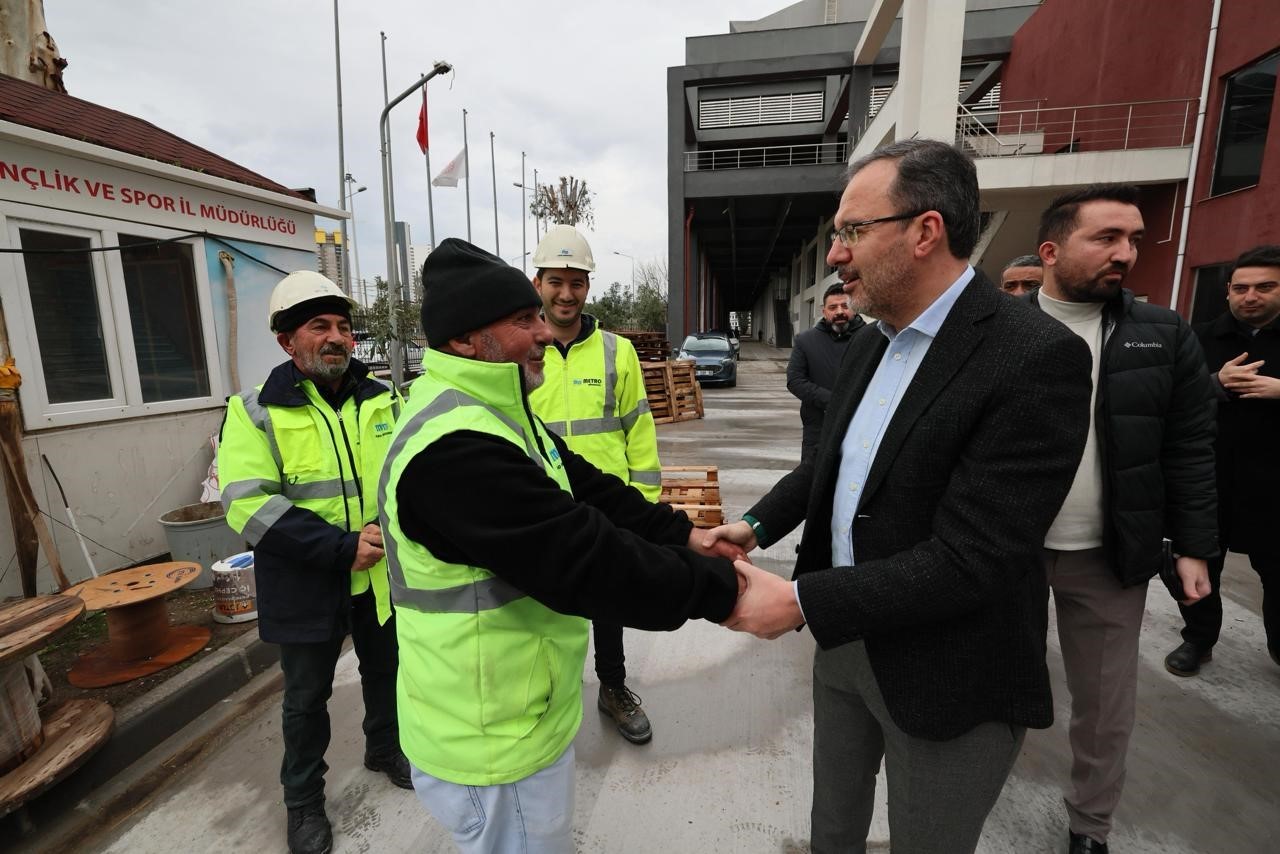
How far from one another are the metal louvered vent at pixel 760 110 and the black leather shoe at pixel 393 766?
2478 cm

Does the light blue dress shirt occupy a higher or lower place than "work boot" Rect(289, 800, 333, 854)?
higher


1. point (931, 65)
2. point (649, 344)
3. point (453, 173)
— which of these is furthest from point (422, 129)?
point (931, 65)

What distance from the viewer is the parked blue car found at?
1733cm

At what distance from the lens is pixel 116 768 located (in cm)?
276

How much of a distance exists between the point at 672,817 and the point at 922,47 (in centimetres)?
1457

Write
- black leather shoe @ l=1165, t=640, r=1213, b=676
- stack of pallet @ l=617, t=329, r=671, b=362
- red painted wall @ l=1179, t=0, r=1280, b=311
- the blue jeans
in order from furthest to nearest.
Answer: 1. stack of pallet @ l=617, t=329, r=671, b=362
2. red painted wall @ l=1179, t=0, r=1280, b=311
3. black leather shoe @ l=1165, t=640, r=1213, b=676
4. the blue jeans

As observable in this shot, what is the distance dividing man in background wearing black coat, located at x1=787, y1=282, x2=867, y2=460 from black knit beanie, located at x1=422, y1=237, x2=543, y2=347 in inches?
124

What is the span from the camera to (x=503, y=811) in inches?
55.9

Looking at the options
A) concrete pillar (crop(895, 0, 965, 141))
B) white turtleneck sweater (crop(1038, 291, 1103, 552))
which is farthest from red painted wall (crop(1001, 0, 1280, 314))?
white turtleneck sweater (crop(1038, 291, 1103, 552))

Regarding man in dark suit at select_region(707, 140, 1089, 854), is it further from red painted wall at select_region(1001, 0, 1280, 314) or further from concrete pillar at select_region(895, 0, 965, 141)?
concrete pillar at select_region(895, 0, 965, 141)

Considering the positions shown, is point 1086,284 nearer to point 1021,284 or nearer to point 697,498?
point 1021,284

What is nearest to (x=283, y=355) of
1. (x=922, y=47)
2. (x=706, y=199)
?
(x=922, y=47)

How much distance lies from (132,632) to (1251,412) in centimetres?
619

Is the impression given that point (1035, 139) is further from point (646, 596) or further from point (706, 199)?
point (646, 596)
